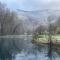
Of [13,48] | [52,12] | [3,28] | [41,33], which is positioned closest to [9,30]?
[3,28]

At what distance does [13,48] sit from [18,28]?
0.66ft

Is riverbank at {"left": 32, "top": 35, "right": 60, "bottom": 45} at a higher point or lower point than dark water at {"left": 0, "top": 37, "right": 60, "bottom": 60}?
higher

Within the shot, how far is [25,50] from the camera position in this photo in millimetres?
1887

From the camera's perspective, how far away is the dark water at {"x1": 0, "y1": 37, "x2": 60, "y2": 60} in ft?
6.13

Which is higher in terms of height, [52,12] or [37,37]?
[52,12]

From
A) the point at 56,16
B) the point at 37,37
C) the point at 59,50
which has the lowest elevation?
the point at 59,50

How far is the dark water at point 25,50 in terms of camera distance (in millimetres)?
1868

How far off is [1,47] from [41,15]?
1.63ft

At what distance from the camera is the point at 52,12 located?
189 cm

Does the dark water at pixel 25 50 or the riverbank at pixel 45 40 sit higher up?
the riverbank at pixel 45 40

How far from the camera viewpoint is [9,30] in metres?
1.92

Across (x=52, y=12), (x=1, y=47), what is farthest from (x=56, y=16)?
(x=1, y=47)

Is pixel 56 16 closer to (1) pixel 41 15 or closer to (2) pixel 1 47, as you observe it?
(1) pixel 41 15

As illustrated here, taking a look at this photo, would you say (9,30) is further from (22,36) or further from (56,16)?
(56,16)
